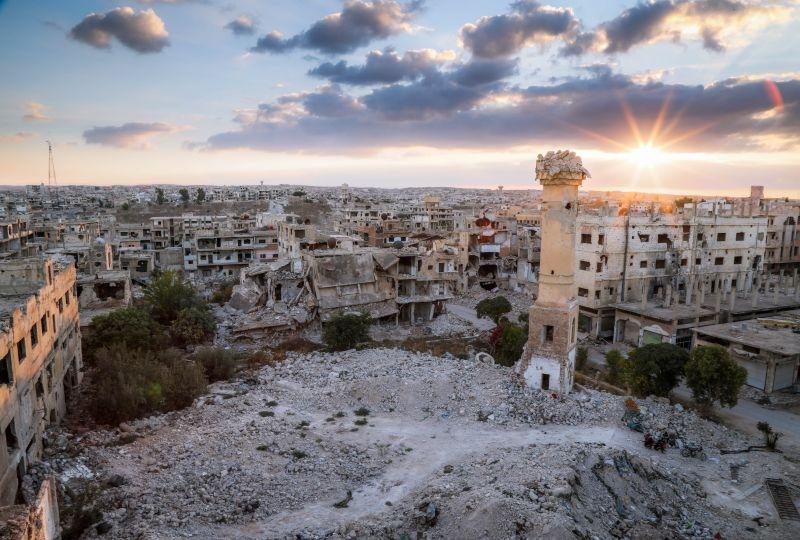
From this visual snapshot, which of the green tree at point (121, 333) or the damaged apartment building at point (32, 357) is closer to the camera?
the damaged apartment building at point (32, 357)

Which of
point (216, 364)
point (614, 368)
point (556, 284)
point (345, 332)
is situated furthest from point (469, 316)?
point (216, 364)

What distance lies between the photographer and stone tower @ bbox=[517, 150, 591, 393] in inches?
961

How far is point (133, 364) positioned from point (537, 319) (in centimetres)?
1807

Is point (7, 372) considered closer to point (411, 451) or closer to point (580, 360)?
point (411, 451)

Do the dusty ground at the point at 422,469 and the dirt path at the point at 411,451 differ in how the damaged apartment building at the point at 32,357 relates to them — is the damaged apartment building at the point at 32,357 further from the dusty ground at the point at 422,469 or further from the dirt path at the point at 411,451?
the dirt path at the point at 411,451

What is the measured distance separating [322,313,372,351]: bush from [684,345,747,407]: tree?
1793cm

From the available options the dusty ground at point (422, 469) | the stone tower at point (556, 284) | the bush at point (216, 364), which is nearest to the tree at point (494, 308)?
the dusty ground at point (422, 469)

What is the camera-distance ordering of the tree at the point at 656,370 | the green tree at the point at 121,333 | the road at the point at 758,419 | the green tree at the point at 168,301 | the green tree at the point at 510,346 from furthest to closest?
the green tree at the point at 168,301
the green tree at the point at 510,346
the green tree at the point at 121,333
the tree at the point at 656,370
the road at the point at 758,419

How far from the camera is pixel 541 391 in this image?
2438cm

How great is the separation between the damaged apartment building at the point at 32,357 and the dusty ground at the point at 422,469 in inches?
77.9

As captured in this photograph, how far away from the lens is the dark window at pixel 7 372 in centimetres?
1614

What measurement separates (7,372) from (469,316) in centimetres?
3494

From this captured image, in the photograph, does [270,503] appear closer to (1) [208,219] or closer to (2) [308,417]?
(2) [308,417]

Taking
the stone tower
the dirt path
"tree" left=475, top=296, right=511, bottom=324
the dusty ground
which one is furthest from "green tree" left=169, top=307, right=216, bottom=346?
the stone tower
